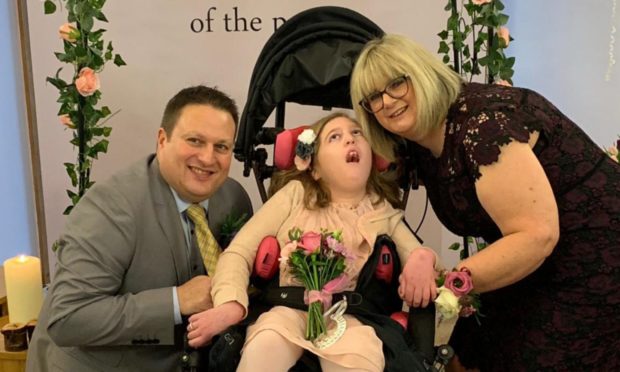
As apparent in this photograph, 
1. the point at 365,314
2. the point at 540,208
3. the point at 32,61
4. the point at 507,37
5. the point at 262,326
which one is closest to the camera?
Result: the point at 540,208

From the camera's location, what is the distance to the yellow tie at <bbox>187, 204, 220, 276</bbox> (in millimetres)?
2055

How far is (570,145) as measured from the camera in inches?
72.4

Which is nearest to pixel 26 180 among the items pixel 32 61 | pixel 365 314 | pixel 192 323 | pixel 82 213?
pixel 32 61

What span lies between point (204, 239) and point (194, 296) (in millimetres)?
241

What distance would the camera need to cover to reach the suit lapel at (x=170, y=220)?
197 cm

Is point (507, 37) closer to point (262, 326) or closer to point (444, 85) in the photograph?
point (444, 85)

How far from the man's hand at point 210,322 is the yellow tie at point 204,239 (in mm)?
238

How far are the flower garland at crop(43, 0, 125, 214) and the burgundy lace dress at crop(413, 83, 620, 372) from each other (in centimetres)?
152

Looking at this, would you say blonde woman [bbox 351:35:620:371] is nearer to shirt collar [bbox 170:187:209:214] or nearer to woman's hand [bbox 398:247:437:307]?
woman's hand [bbox 398:247:437:307]

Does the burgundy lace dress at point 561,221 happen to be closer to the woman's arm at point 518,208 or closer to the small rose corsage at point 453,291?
the woman's arm at point 518,208

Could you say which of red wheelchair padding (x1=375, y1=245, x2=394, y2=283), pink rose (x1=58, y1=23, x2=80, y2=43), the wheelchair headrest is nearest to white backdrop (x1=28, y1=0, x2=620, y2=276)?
pink rose (x1=58, y1=23, x2=80, y2=43)

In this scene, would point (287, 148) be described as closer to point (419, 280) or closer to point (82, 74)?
point (419, 280)

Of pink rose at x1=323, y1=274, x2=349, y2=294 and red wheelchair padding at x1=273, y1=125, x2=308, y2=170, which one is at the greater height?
red wheelchair padding at x1=273, y1=125, x2=308, y2=170

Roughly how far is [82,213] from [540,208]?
1286 mm
